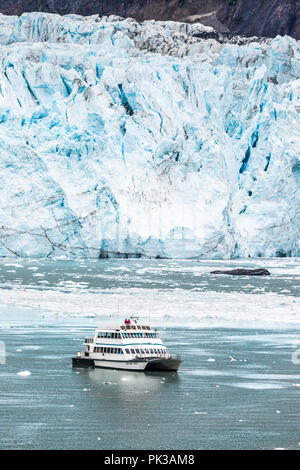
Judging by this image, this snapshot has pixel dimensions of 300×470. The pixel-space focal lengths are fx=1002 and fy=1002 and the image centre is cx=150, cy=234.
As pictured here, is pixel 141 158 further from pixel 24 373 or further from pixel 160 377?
pixel 24 373

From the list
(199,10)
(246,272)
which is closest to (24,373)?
(246,272)

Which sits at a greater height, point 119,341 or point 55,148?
point 55,148

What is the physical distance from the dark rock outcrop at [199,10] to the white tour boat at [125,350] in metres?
76.3

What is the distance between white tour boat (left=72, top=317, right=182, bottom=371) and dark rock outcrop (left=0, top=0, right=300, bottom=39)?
76.3 m

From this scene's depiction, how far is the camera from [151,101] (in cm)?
4566

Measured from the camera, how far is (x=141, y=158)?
4297 centimetres

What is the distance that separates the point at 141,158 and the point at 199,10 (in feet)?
192

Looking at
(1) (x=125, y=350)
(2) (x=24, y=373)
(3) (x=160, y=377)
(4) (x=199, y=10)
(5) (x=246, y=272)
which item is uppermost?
(4) (x=199, y=10)

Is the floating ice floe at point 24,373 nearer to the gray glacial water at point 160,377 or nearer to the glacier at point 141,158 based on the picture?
the gray glacial water at point 160,377

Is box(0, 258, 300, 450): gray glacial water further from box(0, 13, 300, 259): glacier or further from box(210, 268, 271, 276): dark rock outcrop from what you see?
box(0, 13, 300, 259): glacier

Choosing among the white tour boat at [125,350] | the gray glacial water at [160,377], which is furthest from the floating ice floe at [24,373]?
the white tour boat at [125,350]
